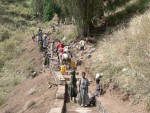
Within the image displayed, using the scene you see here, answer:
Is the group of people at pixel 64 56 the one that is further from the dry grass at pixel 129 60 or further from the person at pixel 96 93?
the person at pixel 96 93

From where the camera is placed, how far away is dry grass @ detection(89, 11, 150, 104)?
49.0 feet

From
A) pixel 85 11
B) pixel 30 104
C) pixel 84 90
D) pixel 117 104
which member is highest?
pixel 85 11

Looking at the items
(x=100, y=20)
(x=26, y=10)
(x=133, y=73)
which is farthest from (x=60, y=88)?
(x=26, y=10)

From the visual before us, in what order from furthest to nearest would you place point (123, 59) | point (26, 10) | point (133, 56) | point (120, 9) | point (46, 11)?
point (26, 10) < point (46, 11) < point (120, 9) < point (123, 59) < point (133, 56)

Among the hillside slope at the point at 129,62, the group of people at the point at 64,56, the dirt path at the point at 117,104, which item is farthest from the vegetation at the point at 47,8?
the dirt path at the point at 117,104

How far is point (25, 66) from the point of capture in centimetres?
3128

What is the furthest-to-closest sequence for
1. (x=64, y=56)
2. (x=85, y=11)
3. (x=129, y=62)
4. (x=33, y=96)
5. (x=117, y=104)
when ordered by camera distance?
(x=85, y=11), (x=64, y=56), (x=33, y=96), (x=129, y=62), (x=117, y=104)

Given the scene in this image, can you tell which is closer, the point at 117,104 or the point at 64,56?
the point at 117,104

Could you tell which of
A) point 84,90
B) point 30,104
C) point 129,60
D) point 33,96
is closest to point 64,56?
point 33,96

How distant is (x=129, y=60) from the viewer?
17125 mm

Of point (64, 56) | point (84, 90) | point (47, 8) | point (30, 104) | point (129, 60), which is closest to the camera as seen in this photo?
point (84, 90)

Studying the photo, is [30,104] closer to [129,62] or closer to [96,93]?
[96,93]

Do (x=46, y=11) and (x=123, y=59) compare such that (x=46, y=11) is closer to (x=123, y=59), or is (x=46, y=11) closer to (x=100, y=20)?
(x=100, y=20)

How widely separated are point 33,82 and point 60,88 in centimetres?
562
